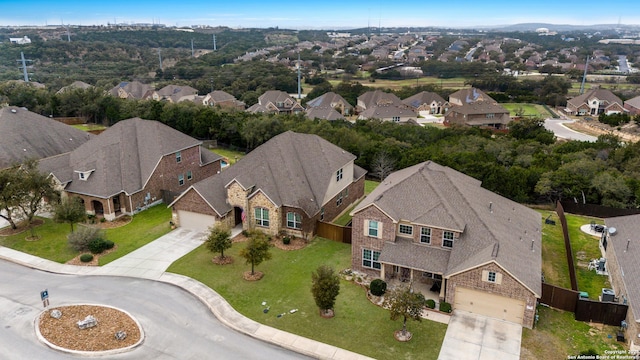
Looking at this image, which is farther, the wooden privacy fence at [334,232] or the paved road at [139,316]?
the wooden privacy fence at [334,232]

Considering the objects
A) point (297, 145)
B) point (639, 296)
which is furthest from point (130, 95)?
point (639, 296)

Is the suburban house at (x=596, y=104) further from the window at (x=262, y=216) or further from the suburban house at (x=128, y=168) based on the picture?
the window at (x=262, y=216)

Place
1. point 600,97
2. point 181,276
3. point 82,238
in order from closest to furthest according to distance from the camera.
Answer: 1. point 181,276
2. point 82,238
3. point 600,97

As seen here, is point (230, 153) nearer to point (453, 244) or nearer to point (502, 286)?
point (453, 244)

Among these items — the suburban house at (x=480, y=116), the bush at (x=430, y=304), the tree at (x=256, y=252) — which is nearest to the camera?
the bush at (x=430, y=304)

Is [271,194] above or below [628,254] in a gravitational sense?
above

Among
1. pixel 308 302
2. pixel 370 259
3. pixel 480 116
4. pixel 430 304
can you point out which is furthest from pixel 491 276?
pixel 480 116

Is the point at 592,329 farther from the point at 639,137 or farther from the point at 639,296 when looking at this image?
the point at 639,137

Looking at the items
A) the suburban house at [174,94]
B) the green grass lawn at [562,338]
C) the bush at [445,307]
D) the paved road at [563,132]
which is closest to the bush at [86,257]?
the bush at [445,307]
